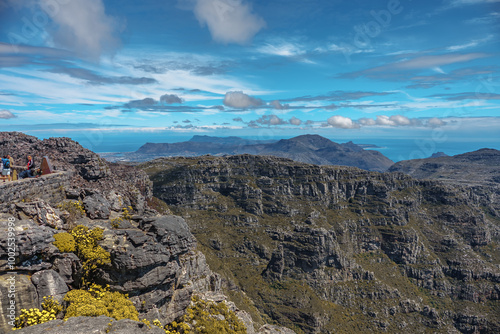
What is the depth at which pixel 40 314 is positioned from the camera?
68.7ft

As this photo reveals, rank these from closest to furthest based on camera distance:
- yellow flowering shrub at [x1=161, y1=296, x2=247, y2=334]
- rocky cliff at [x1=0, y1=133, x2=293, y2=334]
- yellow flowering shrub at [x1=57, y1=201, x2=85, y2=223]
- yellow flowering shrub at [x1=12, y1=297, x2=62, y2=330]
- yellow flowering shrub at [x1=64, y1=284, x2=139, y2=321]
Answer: yellow flowering shrub at [x1=12, y1=297, x2=62, y2=330] < rocky cliff at [x1=0, y1=133, x2=293, y2=334] < yellow flowering shrub at [x1=64, y1=284, x2=139, y2=321] < yellow flowering shrub at [x1=57, y1=201, x2=85, y2=223] < yellow flowering shrub at [x1=161, y1=296, x2=247, y2=334]

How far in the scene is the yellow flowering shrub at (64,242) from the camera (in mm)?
25870

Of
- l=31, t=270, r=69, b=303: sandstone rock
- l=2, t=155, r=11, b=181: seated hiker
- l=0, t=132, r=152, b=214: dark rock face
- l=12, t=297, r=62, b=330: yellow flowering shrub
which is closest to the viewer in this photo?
l=12, t=297, r=62, b=330: yellow flowering shrub

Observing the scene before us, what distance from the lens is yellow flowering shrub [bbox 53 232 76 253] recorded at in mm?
25870

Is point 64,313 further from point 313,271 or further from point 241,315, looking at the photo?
point 313,271

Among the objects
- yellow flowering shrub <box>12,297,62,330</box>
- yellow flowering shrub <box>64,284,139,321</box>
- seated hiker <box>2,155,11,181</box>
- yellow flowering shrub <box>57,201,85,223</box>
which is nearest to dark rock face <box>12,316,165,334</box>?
yellow flowering shrub <box>64,284,139,321</box>

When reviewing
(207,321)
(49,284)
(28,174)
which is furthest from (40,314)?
(28,174)

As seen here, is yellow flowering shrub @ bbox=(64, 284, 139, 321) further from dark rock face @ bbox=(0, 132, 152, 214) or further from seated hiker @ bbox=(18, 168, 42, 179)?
dark rock face @ bbox=(0, 132, 152, 214)

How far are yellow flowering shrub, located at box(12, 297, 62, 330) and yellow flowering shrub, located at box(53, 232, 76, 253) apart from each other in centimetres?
475

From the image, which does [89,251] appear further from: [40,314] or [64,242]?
[40,314]

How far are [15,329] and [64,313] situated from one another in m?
3.46

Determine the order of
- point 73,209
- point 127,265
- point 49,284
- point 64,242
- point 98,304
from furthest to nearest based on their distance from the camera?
point 73,209 < point 127,265 < point 64,242 < point 98,304 < point 49,284

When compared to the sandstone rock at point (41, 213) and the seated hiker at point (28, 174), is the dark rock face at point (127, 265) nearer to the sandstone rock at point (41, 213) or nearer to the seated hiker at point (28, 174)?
the sandstone rock at point (41, 213)

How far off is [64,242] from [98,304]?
670cm
